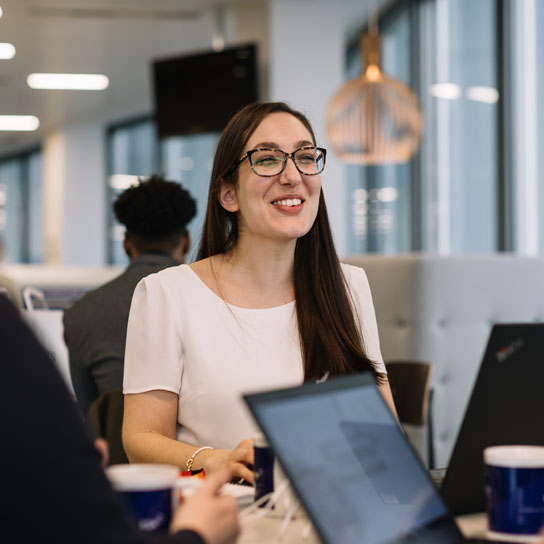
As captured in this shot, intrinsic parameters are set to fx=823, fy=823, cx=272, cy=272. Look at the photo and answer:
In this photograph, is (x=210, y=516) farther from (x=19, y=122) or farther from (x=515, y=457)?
(x=19, y=122)

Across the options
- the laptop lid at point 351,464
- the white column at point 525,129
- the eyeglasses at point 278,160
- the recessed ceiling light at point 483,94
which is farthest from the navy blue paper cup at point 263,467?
the recessed ceiling light at point 483,94

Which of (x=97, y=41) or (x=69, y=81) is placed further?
(x=69, y=81)

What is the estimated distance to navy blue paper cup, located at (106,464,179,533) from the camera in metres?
0.87

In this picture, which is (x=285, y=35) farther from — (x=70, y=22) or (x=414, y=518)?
(x=414, y=518)

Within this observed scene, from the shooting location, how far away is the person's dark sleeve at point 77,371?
2467 mm

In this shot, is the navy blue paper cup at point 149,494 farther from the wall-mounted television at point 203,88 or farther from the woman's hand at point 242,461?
the wall-mounted television at point 203,88

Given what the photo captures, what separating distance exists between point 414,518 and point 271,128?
1075 mm

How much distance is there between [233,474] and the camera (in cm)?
129

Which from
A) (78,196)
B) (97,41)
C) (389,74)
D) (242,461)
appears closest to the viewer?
(242,461)

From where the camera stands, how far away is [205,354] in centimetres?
174

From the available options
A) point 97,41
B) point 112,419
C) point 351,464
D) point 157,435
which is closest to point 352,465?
point 351,464

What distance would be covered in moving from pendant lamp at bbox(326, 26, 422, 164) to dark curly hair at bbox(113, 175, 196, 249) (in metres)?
2.44

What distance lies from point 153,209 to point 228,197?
0.75 m

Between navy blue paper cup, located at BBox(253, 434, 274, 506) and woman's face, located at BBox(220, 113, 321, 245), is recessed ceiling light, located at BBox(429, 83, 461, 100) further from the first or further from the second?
navy blue paper cup, located at BBox(253, 434, 274, 506)
